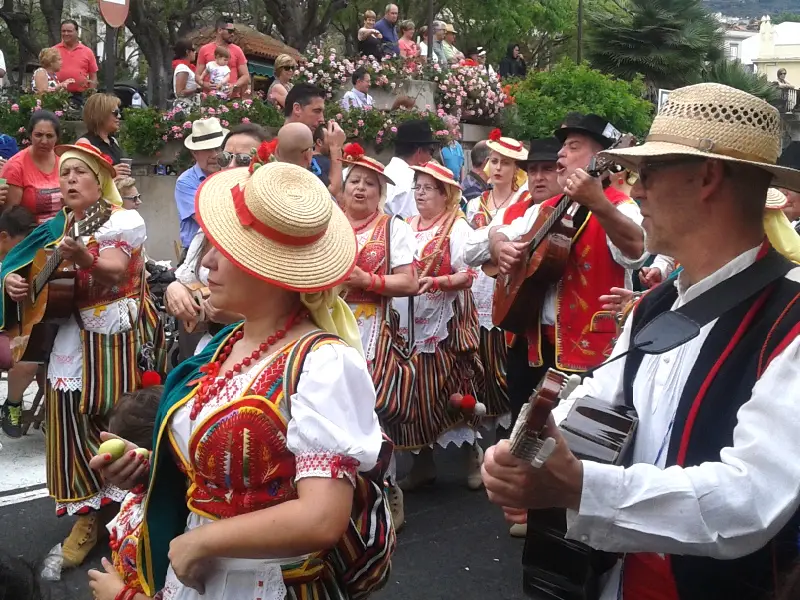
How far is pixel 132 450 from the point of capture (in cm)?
252

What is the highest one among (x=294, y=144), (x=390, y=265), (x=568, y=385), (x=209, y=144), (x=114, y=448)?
(x=568, y=385)

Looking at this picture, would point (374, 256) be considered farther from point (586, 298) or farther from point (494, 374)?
point (494, 374)

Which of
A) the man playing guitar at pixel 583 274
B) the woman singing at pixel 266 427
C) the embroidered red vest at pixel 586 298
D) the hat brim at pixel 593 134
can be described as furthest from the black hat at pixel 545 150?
the woman singing at pixel 266 427

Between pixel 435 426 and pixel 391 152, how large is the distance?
274 inches

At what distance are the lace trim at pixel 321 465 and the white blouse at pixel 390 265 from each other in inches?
115

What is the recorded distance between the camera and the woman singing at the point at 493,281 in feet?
20.7

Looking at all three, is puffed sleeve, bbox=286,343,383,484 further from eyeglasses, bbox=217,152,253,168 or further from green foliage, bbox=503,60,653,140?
green foliage, bbox=503,60,653,140

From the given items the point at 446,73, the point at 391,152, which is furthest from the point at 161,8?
the point at 391,152

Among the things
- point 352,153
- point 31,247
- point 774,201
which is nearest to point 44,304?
point 31,247

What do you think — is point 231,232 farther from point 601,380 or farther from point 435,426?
point 435,426

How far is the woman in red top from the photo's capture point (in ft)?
22.9

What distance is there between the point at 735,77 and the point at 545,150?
1862 centimetres

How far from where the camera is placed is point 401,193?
24.1 ft

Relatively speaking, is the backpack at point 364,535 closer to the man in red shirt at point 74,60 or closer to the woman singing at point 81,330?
the woman singing at point 81,330
